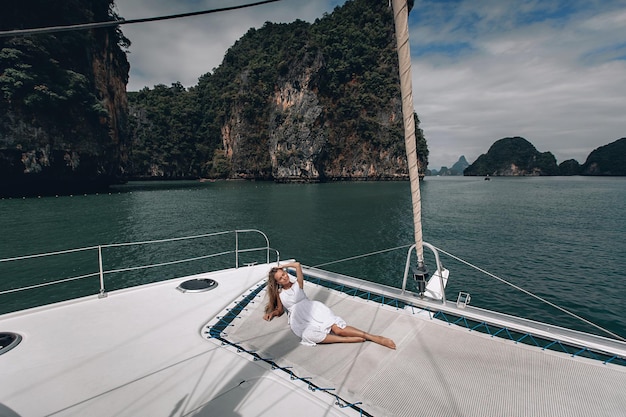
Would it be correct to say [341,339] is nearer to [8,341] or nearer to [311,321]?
[311,321]

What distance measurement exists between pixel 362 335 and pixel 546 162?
765 ft

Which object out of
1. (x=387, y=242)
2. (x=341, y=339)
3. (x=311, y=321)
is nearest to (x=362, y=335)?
(x=341, y=339)

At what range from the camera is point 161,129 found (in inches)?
3784

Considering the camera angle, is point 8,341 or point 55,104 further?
point 55,104

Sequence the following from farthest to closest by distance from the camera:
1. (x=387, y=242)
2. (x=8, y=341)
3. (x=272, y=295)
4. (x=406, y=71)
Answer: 1. (x=387, y=242)
2. (x=272, y=295)
3. (x=8, y=341)
4. (x=406, y=71)

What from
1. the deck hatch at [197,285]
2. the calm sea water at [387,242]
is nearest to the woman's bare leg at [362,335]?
the deck hatch at [197,285]

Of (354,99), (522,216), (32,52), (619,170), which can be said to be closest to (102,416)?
(522,216)

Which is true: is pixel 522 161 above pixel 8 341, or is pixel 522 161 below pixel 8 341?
above

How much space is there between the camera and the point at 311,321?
386 centimetres

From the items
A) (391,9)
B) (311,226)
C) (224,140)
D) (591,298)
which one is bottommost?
(591,298)

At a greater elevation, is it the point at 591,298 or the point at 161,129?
the point at 161,129

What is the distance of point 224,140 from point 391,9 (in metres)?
100

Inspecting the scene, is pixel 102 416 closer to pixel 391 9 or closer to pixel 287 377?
pixel 287 377

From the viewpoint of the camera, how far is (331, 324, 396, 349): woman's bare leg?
11.9 feet
